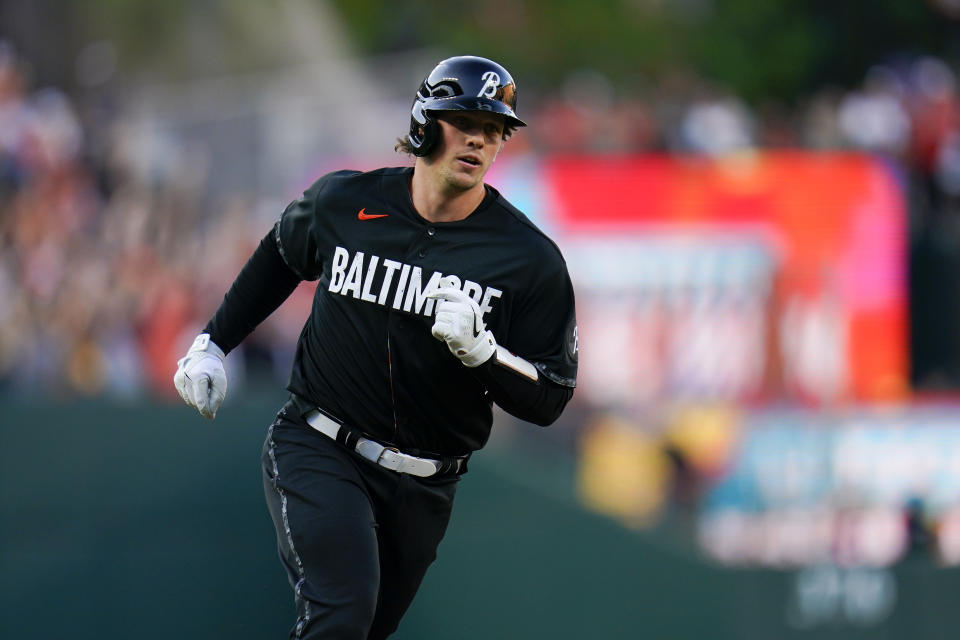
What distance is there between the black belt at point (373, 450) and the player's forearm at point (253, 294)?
21.2 inches

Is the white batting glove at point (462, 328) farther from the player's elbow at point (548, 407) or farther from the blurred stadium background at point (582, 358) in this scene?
the blurred stadium background at point (582, 358)

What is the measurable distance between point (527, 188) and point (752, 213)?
229 centimetres

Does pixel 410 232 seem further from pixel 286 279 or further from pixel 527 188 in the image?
pixel 527 188

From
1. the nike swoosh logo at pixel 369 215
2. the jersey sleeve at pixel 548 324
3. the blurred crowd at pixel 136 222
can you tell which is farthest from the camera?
the blurred crowd at pixel 136 222

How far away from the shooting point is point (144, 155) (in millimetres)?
11648

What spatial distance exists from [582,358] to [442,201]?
799 cm

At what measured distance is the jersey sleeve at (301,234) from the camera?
5066mm

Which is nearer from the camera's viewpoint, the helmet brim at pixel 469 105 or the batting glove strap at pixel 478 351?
the batting glove strap at pixel 478 351

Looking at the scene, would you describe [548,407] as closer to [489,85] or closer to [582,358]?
[489,85]

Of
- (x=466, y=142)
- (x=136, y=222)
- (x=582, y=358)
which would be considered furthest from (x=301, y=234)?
(x=582, y=358)

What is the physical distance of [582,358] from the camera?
12.8 metres

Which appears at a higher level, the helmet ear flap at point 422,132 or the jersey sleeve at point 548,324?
the helmet ear flap at point 422,132

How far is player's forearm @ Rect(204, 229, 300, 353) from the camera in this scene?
17.1 feet

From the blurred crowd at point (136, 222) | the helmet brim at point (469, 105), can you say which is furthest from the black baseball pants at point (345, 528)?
the blurred crowd at point (136, 222)
